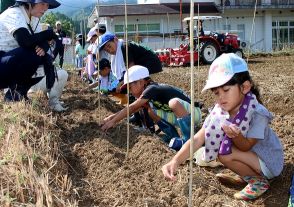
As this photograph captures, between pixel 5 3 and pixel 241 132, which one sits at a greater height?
pixel 5 3

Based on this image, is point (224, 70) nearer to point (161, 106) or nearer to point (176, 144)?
point (176, 144)

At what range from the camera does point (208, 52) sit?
12.4 m

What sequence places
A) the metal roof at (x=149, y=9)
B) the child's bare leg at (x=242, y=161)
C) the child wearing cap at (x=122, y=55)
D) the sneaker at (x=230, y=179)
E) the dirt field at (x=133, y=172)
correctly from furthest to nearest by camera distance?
the metal roof at (x=149, y=9) → the child wearing cap at (x=122, y=55) → the sneaker at (x=230, y=179) → the child's bare leg at (x=242, y=161) → the dirt field at (x=133, y=172)

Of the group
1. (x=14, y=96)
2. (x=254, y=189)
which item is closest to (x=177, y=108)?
(x=254, y=189)

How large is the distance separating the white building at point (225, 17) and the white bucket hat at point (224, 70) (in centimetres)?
2037

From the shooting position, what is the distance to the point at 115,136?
3.27 metres

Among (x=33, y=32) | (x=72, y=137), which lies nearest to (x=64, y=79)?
(x=33, y=32)

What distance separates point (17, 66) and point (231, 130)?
228cm

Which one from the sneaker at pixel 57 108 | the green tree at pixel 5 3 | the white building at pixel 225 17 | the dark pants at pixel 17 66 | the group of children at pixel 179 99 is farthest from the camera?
the white building at pixel 225 17

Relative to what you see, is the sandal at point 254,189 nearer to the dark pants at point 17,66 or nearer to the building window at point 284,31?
the dark pants at point 17,66

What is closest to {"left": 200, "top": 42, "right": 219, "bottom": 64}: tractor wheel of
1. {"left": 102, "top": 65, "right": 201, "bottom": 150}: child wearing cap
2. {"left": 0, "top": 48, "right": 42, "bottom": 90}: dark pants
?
{"left": 0, "top": 48, "right": 42, "bottom": 90}: dark pants

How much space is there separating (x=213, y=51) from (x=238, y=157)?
10.3 meters

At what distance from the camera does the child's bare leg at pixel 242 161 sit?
8.01ft

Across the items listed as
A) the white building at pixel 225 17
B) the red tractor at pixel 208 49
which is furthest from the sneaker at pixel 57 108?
the white building at pixel 225 17
